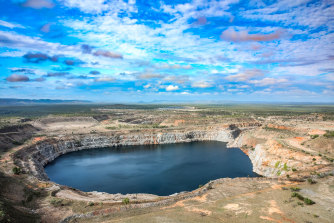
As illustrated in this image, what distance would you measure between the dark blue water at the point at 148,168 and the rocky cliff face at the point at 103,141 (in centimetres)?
361

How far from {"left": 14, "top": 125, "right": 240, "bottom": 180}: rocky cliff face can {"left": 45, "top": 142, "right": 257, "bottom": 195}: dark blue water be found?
361cm

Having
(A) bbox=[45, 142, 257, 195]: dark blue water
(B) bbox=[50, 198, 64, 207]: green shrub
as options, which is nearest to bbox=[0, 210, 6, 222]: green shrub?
(B) bbox=[50, 198, 64, 207]: green shrub

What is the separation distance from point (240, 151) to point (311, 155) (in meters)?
31.8

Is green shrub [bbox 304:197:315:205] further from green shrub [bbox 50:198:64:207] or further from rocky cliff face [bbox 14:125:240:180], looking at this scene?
rocky cliff face [bbox 14:125:240:180]

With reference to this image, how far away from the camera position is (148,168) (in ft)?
193

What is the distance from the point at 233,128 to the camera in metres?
99.3

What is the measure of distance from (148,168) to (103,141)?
34.0m

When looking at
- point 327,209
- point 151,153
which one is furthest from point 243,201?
point 151,153

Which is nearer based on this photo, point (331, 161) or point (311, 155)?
point (331, 161)

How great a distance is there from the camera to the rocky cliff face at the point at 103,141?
2389 inches

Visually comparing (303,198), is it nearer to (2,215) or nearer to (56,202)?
A: (56,202)

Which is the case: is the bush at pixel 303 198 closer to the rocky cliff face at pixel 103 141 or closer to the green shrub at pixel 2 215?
the green shrub at pixel 2 215

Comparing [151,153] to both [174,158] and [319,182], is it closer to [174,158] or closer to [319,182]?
[174,158]

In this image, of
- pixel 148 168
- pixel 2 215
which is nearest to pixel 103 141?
pixel 148 168
